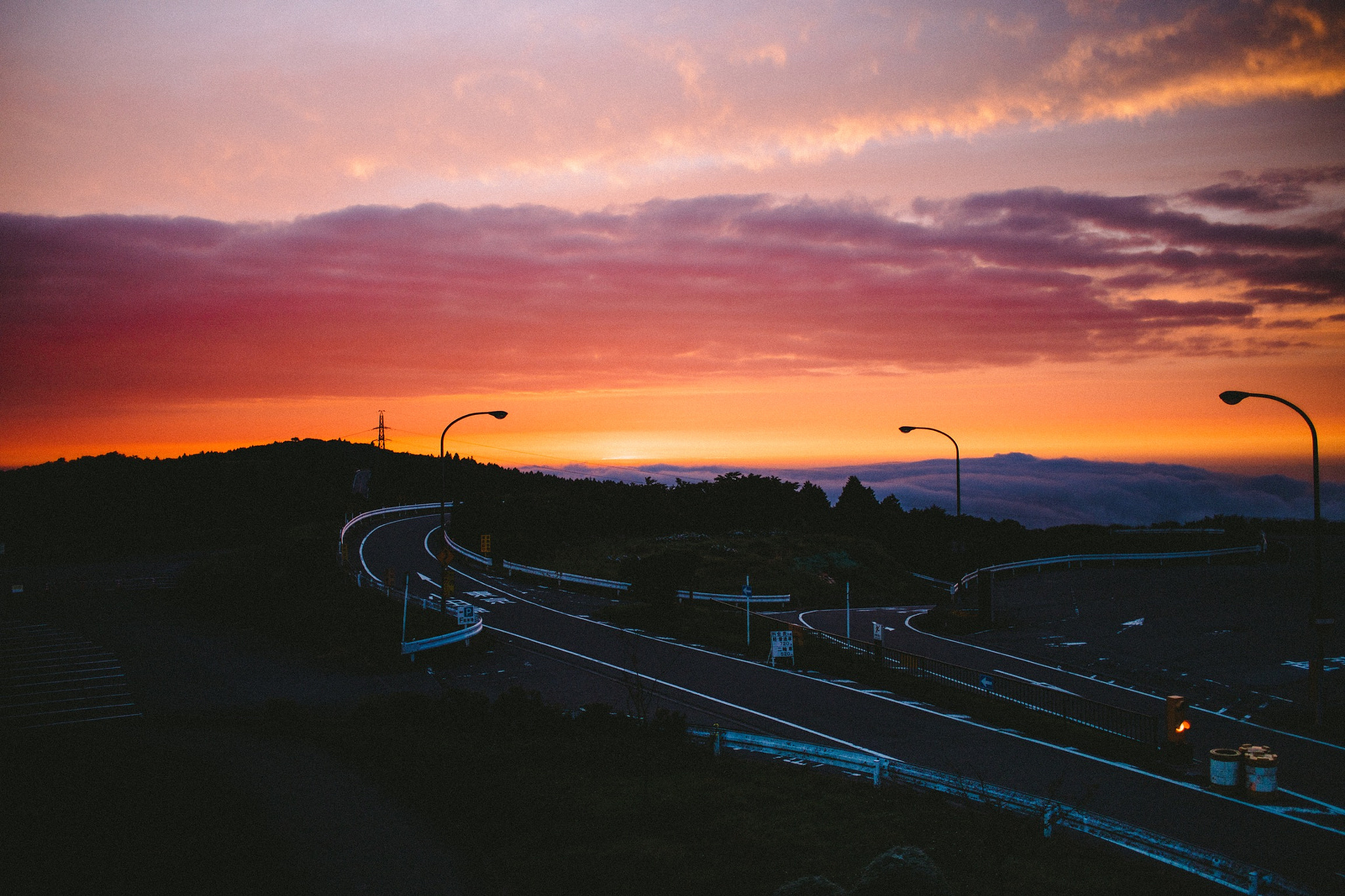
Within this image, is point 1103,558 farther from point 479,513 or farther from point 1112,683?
point 479,513

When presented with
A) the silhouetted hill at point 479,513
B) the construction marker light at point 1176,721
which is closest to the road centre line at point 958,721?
the construction marker light at point 1176,721

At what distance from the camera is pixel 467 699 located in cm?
2047

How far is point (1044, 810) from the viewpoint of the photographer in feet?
42.6

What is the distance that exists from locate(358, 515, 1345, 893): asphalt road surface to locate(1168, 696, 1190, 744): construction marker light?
1.25 m

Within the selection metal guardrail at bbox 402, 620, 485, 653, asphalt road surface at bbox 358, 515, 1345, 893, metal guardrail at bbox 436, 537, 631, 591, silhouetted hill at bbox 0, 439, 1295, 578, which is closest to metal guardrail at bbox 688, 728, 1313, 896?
asphalt road surface at bbox 358, 515, 1345, 893

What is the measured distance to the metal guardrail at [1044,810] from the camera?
10.8 meters

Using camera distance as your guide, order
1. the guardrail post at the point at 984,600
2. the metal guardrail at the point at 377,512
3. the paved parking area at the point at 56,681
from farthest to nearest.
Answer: the metal guardrail at the point at 377,512, the guardrail post at the point at 984,600, the paved parking area at the point at 56,681

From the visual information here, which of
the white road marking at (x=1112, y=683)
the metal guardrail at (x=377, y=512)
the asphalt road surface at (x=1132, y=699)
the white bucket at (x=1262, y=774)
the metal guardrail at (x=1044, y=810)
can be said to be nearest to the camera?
the metal guardrail at (x=1044, y=810)

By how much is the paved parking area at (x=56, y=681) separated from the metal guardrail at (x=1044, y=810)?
54.5 ft

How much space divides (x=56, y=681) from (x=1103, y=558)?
54.4 metres

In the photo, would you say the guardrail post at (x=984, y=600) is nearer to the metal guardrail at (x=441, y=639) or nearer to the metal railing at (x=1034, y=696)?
the metal railing at (x=1034, y=696)

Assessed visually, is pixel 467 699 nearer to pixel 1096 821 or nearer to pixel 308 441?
pixel 1096 821

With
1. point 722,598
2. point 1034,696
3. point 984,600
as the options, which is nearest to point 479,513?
point 722,598

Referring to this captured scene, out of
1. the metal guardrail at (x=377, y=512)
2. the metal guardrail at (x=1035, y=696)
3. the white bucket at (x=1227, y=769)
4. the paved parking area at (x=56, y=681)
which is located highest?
the metal guardrail at (x=377, y=512)
